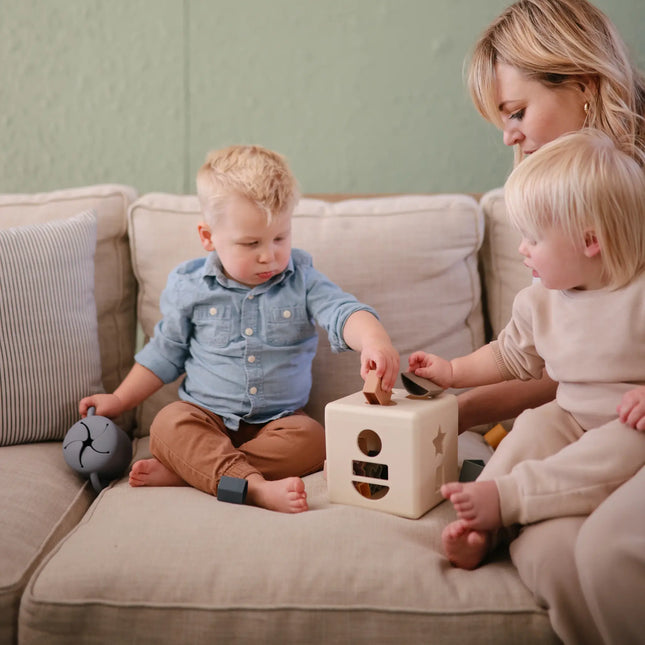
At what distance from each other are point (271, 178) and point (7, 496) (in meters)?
0.72

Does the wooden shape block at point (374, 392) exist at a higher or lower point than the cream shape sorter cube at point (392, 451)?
higher

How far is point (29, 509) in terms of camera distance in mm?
1263

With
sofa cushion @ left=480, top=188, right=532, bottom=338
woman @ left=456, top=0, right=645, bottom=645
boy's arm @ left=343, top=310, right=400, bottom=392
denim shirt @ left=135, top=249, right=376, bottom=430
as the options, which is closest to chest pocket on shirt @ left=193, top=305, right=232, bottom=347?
denim shirt @ left=135, top=249, right=376, bottom=430

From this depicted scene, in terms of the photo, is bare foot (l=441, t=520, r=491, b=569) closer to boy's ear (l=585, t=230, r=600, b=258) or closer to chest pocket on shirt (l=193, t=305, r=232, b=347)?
boy's ear (l=585, t=230, r=600, b=258)

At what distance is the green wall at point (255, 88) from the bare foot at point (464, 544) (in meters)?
1.32

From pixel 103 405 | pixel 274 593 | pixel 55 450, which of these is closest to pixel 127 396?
pixel 103 405

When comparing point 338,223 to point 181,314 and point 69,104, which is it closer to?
point 181,314

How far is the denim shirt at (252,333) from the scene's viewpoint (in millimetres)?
1534

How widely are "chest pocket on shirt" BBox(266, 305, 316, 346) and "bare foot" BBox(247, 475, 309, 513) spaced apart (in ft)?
1.08

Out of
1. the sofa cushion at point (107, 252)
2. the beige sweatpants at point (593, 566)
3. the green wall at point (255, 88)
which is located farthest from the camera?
the green wall at point (255, 88)

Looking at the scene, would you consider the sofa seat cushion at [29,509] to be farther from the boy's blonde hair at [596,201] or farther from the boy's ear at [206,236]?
the boy's blonde hair at [596,201]

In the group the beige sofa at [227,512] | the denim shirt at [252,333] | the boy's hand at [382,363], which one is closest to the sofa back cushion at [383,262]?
the beige sofa at [227,512]

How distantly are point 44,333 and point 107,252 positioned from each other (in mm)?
300

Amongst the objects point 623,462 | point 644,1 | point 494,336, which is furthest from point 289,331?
point 644,1
